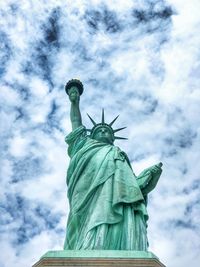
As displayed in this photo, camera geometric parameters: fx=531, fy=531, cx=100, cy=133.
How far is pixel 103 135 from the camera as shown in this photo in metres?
13.2

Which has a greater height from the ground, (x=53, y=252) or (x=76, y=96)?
(x=76, y=96)

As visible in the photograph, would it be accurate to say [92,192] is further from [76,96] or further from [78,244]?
[76,96]

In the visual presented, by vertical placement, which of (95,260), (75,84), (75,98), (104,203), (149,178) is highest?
(75,84)

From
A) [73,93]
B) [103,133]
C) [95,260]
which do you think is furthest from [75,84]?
[95,260]

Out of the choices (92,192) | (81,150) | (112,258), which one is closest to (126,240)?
(92,192)

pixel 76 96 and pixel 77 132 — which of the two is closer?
pixel 77 132

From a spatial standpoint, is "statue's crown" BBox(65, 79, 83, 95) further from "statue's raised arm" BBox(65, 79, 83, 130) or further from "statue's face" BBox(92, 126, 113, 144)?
"statue's face" BBox(92, 126, 113, 144)

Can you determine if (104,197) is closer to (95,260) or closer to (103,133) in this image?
(95,260)

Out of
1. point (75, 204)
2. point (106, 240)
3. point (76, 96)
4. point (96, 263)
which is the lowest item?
point (96, 263)

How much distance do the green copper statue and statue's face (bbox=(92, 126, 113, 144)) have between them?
0.53 metres

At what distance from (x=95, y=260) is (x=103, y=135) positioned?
19.9 ft

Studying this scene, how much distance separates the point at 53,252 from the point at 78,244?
2104mm

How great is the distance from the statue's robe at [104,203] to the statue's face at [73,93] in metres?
2.10

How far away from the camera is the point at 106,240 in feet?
30.0
